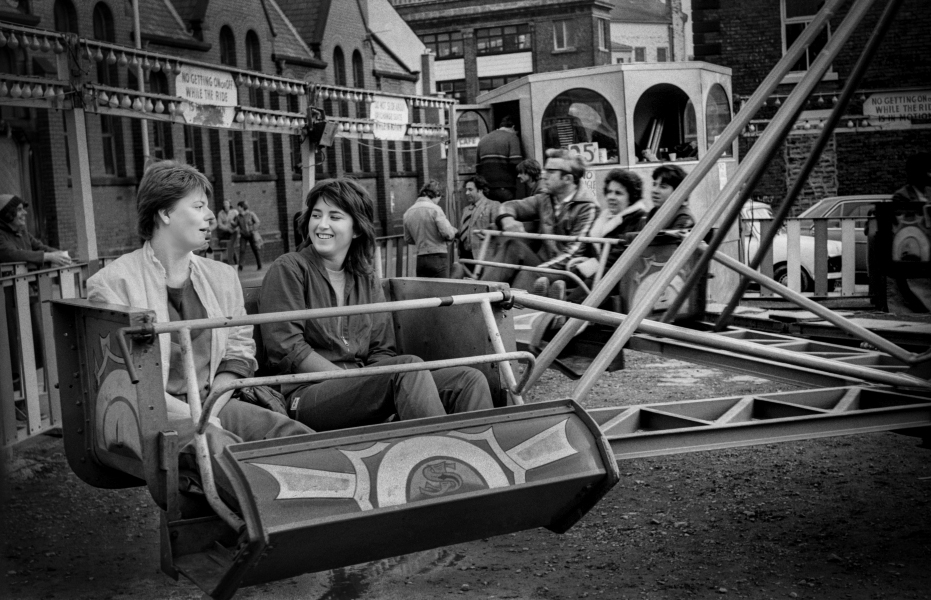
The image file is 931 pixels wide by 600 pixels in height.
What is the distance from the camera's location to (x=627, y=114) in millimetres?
16906

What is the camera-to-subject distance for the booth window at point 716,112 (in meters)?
17.6

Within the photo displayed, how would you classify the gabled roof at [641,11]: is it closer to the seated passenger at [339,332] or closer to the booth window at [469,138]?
the booth window at [469,138]

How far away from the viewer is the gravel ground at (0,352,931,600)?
16.2 feet

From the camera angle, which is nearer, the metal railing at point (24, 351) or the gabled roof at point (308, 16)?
the metal railing at point (24, 351)

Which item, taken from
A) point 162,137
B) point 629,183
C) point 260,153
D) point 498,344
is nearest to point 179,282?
point 498,344

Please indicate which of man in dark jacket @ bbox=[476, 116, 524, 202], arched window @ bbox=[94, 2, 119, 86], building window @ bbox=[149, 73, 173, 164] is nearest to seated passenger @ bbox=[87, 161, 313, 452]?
man in dark jacket @ bbox=[476, 116, 524, 202]

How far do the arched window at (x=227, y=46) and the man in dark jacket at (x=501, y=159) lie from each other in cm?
1863

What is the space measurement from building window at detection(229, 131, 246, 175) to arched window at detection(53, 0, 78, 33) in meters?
8.14

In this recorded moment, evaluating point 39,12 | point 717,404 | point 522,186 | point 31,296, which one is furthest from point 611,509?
point 39,12

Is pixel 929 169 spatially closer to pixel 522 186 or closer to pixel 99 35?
pixel 522 186

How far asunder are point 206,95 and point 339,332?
8.80m

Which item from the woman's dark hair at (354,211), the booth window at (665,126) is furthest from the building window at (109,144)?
the woman's dark hair at (354,211)

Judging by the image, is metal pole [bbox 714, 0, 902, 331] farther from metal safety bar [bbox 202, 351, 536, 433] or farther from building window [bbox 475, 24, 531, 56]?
building window [bbox 475, 24, 531, 56]

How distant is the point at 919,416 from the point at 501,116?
14.3 meters
